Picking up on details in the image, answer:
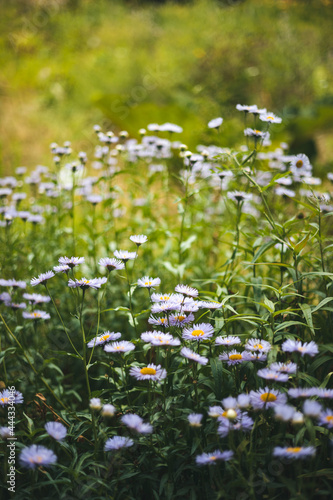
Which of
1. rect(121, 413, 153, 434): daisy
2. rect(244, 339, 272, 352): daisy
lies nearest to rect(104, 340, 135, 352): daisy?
rect(121, 413, 153, 434): daisy

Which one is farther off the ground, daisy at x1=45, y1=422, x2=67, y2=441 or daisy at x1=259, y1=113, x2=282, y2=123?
daisy at x1=259, y1=113, x2=282, y2=123

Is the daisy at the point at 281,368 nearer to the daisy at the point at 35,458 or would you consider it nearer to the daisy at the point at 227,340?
the daisy at the point at 227,340

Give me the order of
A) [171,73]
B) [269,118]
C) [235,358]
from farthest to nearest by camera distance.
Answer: [171,73]
[269,118]
[235,358]

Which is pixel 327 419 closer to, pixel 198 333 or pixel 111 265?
pixel 198 333

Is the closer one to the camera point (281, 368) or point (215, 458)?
point (215, 458)

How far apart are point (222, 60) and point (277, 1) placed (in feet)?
4.44

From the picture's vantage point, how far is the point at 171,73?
5.47 metres

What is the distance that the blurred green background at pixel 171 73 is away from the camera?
453 cm

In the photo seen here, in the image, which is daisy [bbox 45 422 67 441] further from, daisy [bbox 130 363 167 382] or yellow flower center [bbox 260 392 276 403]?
yellow flower center [bbox 260 392 276 403]

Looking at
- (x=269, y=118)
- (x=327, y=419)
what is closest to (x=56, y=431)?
(x=327, y=419)

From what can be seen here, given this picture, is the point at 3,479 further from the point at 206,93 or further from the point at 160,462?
the point at 206,93

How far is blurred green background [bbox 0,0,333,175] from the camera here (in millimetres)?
4527

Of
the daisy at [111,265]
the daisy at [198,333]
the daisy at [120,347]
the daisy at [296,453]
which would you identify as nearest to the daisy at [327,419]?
the daisy at [296,453]

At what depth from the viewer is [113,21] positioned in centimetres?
740
